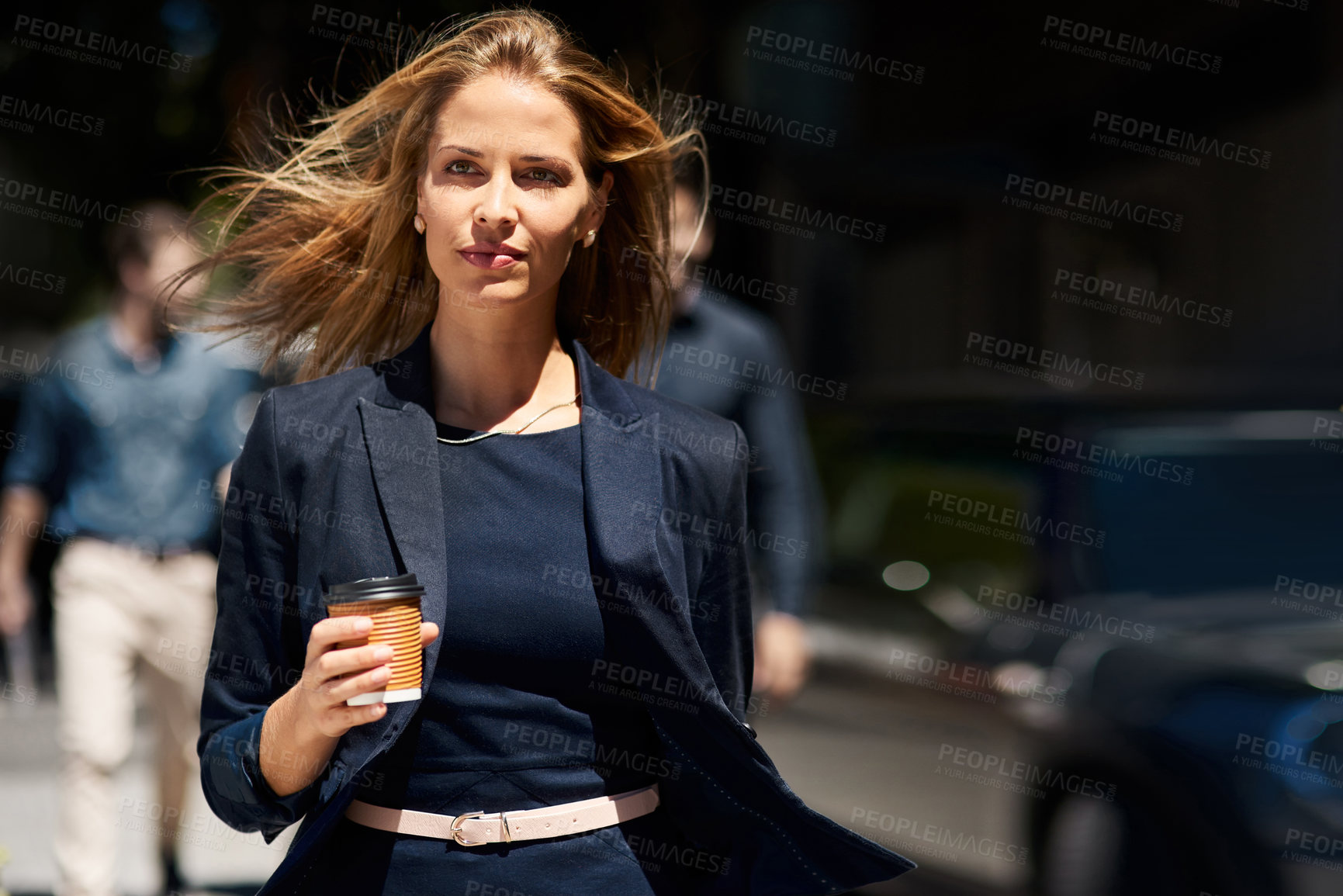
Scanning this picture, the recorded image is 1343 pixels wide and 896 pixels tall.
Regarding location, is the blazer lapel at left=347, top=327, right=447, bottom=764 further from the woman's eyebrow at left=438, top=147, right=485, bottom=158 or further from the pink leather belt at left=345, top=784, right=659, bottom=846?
the woman's eyebrow at left=438, top=147, right=485, bottom=158

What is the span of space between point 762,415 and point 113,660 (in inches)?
98.2

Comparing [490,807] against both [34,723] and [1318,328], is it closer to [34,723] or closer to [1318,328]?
[34,723]

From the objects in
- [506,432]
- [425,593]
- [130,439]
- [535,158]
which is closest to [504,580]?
[425,593]

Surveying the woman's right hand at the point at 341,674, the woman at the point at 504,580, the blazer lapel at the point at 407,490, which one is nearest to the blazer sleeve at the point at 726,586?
the woman at the point at 504,580

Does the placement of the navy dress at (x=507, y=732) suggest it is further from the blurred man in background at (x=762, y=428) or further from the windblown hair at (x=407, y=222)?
the blurred man in background at (x=762, y=428)

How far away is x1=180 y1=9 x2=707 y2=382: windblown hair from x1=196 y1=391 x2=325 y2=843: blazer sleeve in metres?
0.55

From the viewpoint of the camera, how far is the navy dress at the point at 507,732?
6.23ft

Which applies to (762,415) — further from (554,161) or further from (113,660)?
(113,660)

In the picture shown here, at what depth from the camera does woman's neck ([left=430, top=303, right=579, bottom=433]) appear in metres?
2.13

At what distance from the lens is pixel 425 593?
1851mm

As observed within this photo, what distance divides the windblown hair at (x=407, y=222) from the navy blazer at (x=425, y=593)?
0.34m

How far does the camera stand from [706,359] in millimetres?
4211

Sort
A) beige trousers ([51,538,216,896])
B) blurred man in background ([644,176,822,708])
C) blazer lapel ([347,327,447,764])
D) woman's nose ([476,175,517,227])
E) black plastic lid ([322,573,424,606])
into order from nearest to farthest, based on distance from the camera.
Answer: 1. black plastic lid ([322,573,424,606])
2. blazer lapel ([347,327,447,764])
3. woman's nose ([476,175,517,227])
4. blurred man in background ([644,176,822,708])
5. beige trousers ([51,538,216,896])

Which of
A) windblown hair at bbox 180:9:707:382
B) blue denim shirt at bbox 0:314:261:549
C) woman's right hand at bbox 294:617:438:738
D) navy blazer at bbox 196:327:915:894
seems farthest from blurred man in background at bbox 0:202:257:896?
woman's right hand at bbox 294:617:438:738
